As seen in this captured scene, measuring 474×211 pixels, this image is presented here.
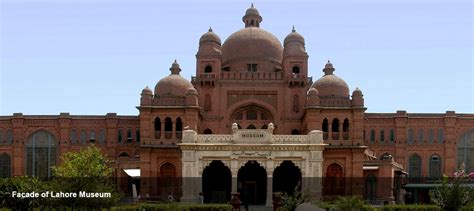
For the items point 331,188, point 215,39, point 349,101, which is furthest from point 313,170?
point 215,39

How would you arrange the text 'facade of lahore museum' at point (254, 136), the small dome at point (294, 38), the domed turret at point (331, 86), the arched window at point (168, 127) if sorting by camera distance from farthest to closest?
the small dome at point (294, 38), the domed turret at point (331, 86), the arched window at point (168, 127), the text 'facade of lahore museum' at point (254, 136)

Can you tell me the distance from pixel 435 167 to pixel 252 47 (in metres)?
20.6

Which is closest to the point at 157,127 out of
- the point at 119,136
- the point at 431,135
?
the point at 119,136

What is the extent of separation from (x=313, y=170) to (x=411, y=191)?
46.9 ft

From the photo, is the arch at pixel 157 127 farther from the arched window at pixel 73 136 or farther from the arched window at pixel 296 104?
the arched window at pixel 296 104

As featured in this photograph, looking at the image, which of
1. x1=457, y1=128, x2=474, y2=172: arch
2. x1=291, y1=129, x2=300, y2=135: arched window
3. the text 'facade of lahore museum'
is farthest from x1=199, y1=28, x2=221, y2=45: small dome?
x1=457, y1=128, x2=474, y2=172: arch

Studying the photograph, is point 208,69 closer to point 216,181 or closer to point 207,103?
point 207,103

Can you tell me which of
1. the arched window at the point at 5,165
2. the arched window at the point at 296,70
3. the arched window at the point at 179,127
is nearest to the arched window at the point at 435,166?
the arched window at the point at 296,70

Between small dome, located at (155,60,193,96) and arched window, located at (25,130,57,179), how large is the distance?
12.6 meters

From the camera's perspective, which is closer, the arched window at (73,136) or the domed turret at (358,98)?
the domed turret at (358,98)

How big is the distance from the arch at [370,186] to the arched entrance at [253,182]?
329 inches

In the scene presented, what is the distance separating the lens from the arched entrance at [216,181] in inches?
1861

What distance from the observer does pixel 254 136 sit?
43.1 metres

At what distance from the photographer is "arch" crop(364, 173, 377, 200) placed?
1921 inches
